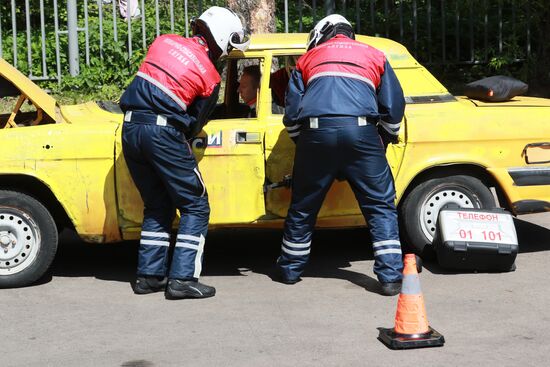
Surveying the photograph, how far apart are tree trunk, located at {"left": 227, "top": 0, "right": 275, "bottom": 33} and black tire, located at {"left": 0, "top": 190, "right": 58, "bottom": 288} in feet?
18.4

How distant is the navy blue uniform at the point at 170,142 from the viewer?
682 cm

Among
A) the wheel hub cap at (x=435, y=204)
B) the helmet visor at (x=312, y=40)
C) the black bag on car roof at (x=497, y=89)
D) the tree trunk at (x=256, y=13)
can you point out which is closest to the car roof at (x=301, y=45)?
the helmet visor at (x=312, y=40)

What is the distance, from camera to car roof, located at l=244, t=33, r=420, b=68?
24.4 ft

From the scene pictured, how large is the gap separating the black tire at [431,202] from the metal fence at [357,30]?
19.0ft

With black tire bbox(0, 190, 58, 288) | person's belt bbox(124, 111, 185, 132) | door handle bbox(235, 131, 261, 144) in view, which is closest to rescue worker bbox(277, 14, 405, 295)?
door handle bbox(235, 131, 261, 144)

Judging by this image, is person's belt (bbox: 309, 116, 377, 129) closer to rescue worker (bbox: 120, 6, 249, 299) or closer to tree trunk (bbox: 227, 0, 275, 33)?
rescue worker (bbox: 120, 6, 249, 299)

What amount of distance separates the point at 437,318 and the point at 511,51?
26.0 ft

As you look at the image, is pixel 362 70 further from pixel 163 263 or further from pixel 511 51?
pixel 511 51

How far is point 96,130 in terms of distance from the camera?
711 cm

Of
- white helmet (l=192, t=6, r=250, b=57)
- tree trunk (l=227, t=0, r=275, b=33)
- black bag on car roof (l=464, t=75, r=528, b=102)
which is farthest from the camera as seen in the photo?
tree trunk (l=227, t=0, r=275, b=33)

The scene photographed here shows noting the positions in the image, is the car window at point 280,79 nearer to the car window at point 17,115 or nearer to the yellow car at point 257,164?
the yellow car at point 257,164

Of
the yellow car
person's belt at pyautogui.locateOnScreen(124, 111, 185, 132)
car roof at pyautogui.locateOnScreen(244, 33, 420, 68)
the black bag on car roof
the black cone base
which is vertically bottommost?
the black cone base

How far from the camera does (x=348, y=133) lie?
22.4 feet

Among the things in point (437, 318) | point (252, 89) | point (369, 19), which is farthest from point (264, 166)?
point (369, 19)
